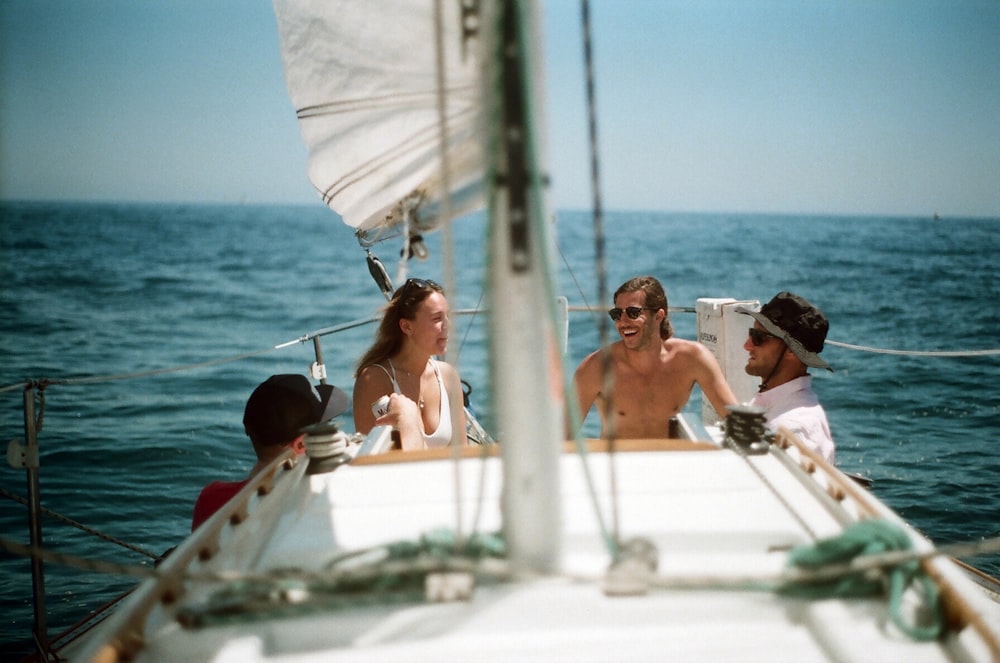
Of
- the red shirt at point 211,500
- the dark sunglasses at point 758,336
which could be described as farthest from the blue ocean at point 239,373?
the dark sunglasses at point 758,336

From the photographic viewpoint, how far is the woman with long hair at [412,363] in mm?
3666

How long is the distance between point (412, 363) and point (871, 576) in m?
2.74

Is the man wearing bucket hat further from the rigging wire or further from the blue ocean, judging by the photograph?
the rigging wire

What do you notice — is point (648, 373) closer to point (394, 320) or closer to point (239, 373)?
point (394, 320)

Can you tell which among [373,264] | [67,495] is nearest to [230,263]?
[67,495]

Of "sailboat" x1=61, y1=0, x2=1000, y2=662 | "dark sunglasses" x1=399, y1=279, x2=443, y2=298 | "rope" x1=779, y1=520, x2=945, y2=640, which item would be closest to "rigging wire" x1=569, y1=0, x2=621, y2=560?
"sailboat" x1=61, y1=0, x2=1000, y2=662

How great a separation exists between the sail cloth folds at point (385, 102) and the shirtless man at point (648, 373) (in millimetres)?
2100

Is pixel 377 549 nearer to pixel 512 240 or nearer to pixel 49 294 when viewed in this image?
pixel 512 240

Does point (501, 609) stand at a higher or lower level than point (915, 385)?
higher

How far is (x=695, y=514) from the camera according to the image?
181 centimetres

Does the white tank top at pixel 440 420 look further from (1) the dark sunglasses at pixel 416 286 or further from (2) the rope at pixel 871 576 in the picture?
(2) the rope at pixel 871 576

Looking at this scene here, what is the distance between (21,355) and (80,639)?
11246mm

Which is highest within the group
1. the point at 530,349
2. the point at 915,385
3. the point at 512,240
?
the point at 512,240

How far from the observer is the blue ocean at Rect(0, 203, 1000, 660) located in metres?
5.54
